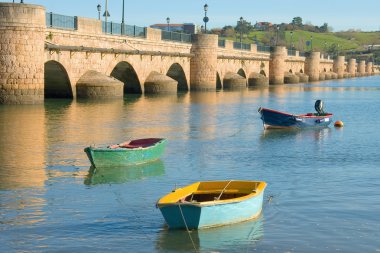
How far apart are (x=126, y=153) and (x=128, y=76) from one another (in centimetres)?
4099

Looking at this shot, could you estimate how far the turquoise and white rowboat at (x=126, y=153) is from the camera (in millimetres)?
21781

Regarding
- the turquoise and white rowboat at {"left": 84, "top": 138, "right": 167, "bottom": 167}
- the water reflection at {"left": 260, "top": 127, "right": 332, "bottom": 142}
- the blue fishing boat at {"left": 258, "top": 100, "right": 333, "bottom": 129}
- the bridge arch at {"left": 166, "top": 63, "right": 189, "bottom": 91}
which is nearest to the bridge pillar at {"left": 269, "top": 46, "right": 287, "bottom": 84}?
the bridge arch at {"left": 166, "top": 63, "right": 189, "bottom": 91}

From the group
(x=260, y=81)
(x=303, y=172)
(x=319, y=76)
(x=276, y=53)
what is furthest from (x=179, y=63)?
(x=319, y=76)

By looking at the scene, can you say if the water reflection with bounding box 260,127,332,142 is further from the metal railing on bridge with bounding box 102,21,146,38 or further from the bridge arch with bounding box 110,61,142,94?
the bridge arch with bounding box 110,61,142,94

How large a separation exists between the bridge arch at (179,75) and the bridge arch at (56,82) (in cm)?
2219

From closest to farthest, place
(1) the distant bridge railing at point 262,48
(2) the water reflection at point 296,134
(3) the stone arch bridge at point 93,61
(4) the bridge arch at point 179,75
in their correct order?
(2) the water reflection at point 296,134, (3) the stone arch bridge at point 93,61, (4) the bridge arch at point 179,75, (1) the distant bridge railing at point 262,48

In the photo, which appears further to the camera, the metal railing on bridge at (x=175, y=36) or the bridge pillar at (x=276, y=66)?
the bridge pillar at (x=276, y=66)

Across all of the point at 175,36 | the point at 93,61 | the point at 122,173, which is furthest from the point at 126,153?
the point at 175,36

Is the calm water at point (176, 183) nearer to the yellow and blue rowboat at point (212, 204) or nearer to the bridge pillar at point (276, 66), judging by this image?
the yellow and blue rowboat at point (212, 204)

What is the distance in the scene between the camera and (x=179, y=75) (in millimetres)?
74625

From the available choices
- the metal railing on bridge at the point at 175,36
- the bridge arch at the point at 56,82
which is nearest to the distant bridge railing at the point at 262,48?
the metal railing on bridge at the point at 175,36

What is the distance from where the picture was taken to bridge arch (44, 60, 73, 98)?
4928 centimetres

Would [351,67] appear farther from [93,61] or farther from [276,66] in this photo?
[93,61]

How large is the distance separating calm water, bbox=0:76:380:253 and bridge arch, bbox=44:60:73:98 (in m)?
9.11
